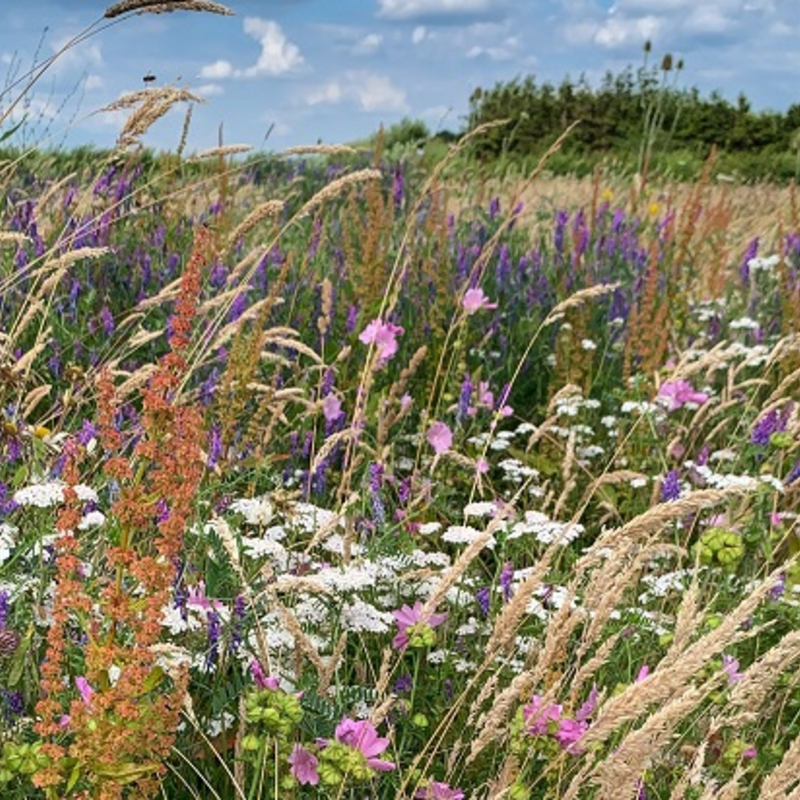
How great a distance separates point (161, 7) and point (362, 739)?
5.86 feet

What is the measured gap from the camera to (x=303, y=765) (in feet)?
5.97

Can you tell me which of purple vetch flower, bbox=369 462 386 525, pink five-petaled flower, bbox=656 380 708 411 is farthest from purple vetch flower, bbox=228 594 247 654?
pink five-petaled flower, bbox=656 380 708 411

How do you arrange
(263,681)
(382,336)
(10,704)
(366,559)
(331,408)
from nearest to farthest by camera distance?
(263,681), (10,704), (366,559), (331,408), (382,336)

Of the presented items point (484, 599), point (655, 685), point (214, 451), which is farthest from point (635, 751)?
point (214, 451)

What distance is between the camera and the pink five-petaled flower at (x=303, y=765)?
180 centimetres

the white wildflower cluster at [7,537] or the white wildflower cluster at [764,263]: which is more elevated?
the white wildflower cluster at [764,263]

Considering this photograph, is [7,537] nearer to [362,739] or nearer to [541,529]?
[362,739]

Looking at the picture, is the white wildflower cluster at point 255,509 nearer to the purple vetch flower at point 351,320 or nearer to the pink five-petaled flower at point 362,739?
the pink five-petaled flower at point 362,739

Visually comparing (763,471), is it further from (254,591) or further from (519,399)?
(254,591)

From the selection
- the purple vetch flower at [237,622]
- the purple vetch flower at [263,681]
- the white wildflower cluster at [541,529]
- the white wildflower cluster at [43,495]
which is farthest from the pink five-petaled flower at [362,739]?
the white wildflower cluster at [541,529]

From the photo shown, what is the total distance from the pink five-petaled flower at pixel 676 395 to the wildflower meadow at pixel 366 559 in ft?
0.06

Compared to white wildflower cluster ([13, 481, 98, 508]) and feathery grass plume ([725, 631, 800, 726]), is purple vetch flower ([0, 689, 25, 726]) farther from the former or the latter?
feathery grass plume ([725, 631, 800, 726])

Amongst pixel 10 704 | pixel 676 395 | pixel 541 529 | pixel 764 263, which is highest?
pixel 764 263

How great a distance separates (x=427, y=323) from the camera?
477cm
